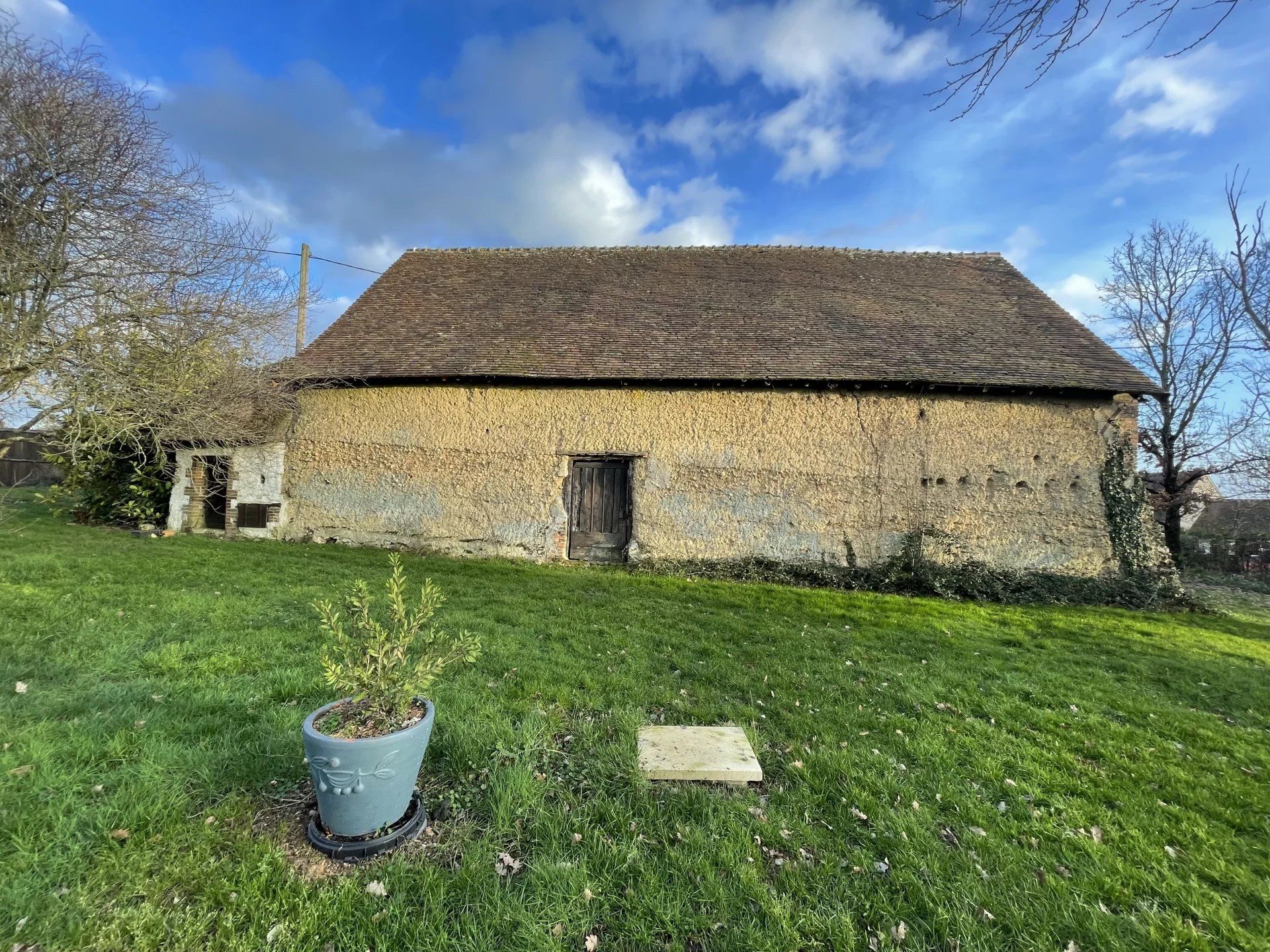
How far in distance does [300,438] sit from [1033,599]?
44.7 ft

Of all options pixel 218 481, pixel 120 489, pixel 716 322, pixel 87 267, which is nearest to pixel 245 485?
pixel 218 481

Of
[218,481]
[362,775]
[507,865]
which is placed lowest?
[507,865]

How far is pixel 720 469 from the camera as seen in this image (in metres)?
9.83

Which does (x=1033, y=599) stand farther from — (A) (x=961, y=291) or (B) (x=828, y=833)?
(B) (x=828, y=833)

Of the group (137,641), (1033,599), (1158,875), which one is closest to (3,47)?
(137,641)

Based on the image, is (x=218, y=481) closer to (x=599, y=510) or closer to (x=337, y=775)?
(x=599, y=510)

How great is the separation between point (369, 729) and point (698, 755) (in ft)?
6.02

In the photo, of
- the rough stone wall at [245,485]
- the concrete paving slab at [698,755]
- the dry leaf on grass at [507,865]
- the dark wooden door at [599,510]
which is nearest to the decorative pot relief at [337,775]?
the dry leaf on grass at [507,865]

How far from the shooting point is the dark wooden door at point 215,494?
10805mm

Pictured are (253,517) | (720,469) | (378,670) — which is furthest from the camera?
(253,517)

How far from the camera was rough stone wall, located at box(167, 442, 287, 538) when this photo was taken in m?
10.6

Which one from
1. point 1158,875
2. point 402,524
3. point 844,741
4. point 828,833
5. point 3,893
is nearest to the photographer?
point 3,893

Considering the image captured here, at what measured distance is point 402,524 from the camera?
10.3m

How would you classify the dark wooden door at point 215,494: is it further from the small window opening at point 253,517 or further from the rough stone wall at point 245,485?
the small window opening at point 253,517
